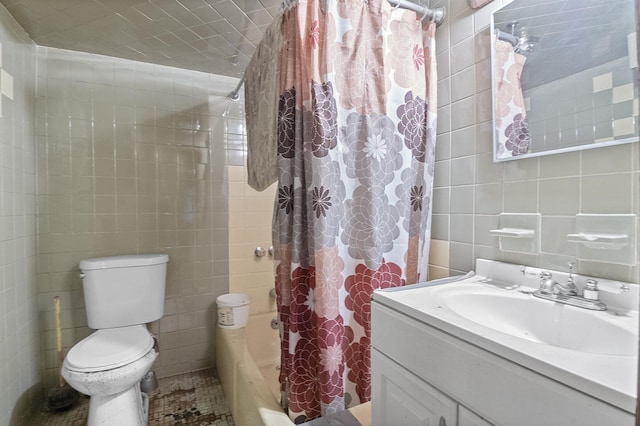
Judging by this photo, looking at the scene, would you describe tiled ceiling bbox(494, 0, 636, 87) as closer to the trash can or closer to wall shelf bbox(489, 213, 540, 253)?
wall shelf bbox(489, 213, 540, 253)

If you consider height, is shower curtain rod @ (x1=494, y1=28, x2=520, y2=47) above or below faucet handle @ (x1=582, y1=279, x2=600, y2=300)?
above

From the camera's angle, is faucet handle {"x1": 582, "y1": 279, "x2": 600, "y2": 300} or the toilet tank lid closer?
faucet handle {"x1": 582, "y1": 279, "x2": 600, "y2": 300}

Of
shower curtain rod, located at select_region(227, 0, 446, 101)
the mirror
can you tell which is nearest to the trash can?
the mirror

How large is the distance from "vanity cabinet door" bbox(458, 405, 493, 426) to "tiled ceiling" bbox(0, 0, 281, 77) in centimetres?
165

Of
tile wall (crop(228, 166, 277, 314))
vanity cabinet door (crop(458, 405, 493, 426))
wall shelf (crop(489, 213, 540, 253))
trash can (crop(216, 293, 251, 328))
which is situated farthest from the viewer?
tile wall (crop(228, 166, 277, 314))

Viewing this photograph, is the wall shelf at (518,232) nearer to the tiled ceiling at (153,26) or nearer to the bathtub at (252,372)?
the bathtub at (252,372)

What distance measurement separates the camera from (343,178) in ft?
3.50

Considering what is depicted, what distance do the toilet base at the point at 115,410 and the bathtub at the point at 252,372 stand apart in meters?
0.46

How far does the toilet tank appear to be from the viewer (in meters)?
1.63

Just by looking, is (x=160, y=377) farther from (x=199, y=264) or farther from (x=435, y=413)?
(x=435, y=413)

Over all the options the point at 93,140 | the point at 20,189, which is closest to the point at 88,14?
the point at 93,140

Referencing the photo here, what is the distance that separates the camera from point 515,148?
952mm

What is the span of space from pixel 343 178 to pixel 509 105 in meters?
0.60

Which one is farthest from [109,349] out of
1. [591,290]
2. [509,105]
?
[509,105]
